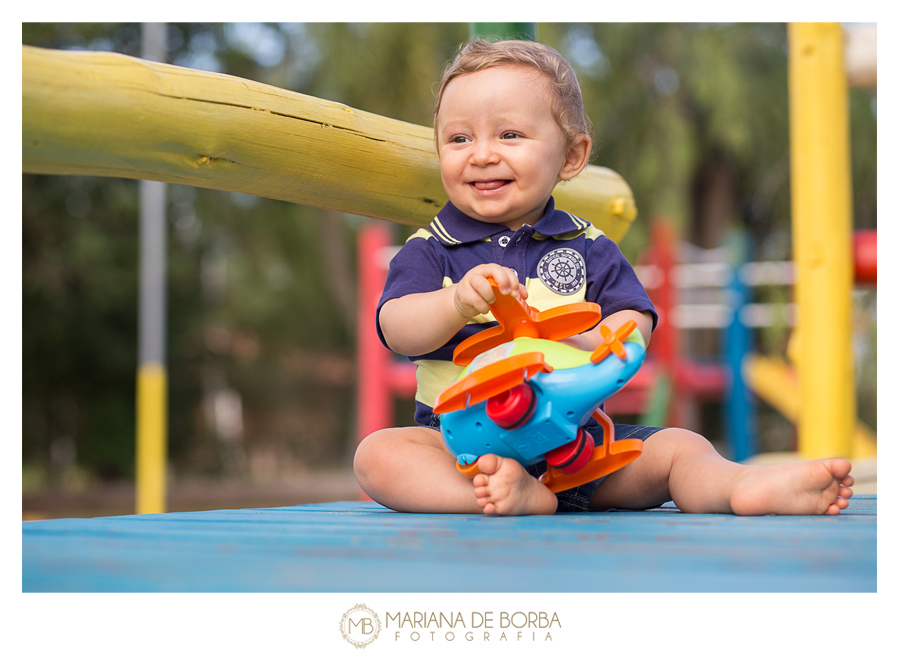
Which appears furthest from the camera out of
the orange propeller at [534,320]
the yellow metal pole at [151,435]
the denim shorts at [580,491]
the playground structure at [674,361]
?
the yellow metal pole at [151,435]

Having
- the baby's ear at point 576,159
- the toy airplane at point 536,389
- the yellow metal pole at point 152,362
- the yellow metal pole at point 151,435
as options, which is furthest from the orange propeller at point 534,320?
the yellow metal pole at point 151,435

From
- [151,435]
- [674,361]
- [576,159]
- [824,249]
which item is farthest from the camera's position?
[151,435]

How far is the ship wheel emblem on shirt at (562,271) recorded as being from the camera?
4.74 ft

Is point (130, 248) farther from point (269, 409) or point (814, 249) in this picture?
point (814, 249)

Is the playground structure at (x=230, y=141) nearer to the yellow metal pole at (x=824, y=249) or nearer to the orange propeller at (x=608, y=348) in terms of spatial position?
the orange propeller at (x=608, y=348)

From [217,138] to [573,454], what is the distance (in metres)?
0.69

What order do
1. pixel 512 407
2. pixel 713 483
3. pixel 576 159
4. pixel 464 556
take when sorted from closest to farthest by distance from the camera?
pixel 464 556 < pixel 512 407 < pixel 713 483 < pixel 576 159

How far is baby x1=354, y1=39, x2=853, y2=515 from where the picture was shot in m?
1.25

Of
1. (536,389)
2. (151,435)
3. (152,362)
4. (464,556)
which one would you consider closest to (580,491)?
(536,389)

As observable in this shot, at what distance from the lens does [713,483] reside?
1270mm

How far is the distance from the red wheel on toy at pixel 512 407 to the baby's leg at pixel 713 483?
0.31 meters

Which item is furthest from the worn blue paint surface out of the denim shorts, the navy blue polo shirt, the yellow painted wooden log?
the yellow painted wooden log

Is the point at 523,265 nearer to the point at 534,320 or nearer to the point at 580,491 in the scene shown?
the point at 534,320
